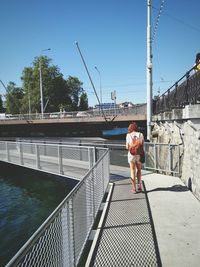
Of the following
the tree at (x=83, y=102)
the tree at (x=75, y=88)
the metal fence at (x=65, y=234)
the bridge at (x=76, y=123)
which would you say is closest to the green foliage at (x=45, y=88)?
the tree at (x=75, y=88)

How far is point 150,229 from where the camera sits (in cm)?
593

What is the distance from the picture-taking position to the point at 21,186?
1719cm

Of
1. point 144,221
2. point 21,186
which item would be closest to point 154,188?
point 144,221

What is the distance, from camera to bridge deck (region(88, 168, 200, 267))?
481 centimetres

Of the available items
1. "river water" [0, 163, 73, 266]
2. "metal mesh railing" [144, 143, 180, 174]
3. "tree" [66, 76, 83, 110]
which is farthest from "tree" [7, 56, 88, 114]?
"metal mesh railing" [144, 143, 180, 174]

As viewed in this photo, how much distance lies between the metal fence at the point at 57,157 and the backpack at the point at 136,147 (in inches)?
121

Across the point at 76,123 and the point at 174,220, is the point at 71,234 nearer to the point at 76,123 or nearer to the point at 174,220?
the point at 174,220

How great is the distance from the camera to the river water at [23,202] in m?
9.59

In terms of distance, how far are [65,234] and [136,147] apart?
4.18 metres

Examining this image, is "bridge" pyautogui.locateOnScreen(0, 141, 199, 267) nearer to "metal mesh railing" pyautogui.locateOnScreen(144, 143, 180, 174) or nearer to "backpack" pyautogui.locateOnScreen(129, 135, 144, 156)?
"metal mesh railing" pyautogui.locateOnScreen(144, 143, 180, 174)

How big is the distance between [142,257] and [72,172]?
7843 mm

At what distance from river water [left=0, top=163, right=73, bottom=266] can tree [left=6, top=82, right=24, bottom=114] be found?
70.2 metres

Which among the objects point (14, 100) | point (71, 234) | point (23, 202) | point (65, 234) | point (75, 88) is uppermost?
point (75, 88)

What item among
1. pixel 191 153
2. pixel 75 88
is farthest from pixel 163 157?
pixel 75 88
